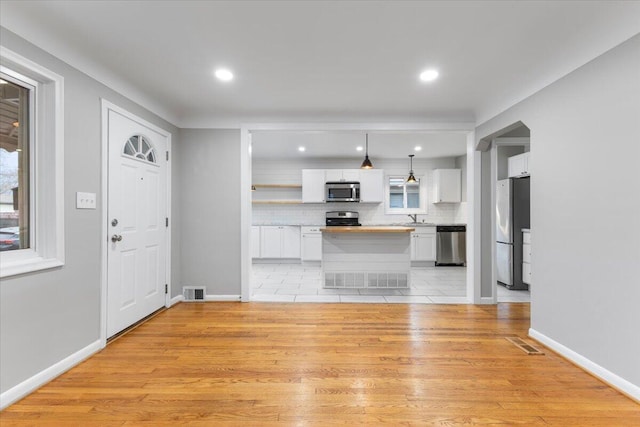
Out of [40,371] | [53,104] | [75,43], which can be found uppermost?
[75,43]

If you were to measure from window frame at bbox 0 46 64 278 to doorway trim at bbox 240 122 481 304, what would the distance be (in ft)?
6.03

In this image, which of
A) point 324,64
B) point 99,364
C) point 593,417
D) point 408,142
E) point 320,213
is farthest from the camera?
point 320,213

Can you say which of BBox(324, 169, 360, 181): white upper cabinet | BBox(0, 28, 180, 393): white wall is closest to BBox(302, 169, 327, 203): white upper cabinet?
BBox(324, 169, 360, 181): white upper cabinet

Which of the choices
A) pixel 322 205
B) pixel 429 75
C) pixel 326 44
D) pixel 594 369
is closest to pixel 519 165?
pixel 429 75

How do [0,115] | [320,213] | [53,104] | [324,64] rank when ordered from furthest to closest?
[320,213], [324,64], [53,104], [0,115]

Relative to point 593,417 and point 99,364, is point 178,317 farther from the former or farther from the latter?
point 593,417

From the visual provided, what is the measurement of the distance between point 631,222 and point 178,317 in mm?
3827

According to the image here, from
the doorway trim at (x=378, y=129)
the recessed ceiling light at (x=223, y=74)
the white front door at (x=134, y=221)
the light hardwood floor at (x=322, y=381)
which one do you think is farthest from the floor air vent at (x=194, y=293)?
the recessed ceiling light at (x=223, y=74)

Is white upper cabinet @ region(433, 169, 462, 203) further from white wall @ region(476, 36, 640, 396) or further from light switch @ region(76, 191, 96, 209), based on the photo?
light switch @ region(76, 191, 96, 209)

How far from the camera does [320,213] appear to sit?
6.86 meters

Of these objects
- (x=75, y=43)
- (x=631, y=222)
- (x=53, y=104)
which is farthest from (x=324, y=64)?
(x=631, y=222)

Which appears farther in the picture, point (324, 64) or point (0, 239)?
point (324, 64)

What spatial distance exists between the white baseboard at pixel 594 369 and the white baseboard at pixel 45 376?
11.9 ft

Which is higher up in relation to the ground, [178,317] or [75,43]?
[75,43]
